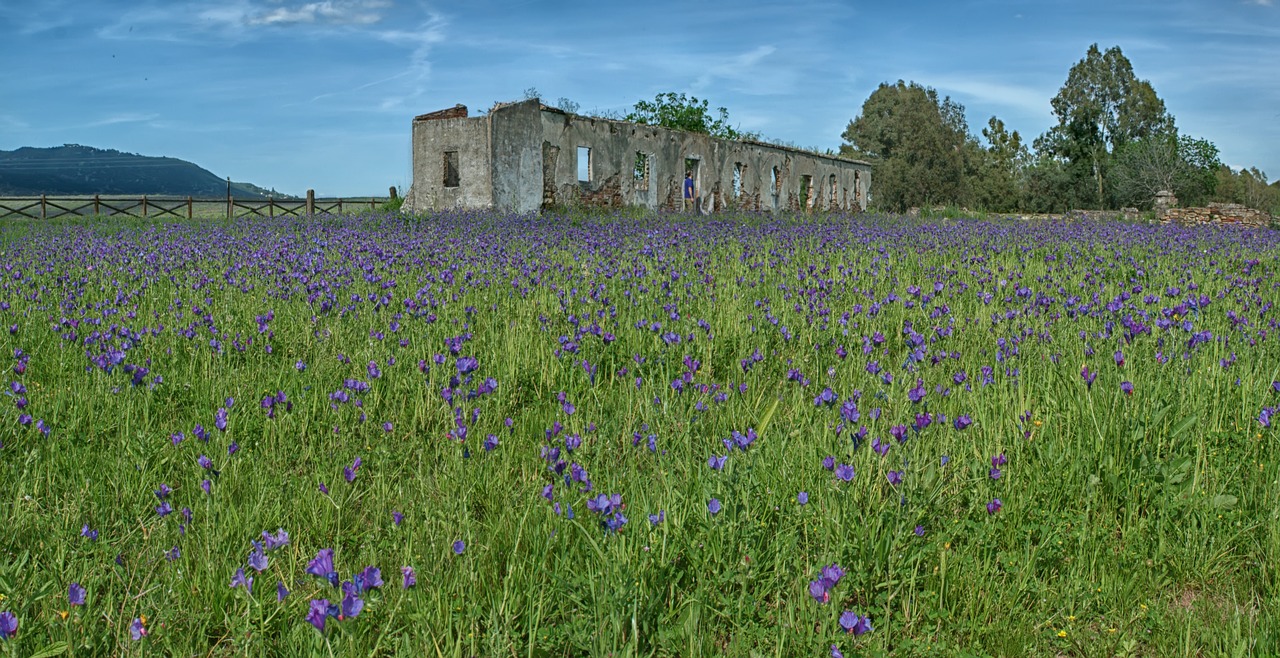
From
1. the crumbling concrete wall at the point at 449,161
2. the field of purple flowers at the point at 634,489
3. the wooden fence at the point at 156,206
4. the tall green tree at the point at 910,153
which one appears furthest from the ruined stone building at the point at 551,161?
the tall green tree at the point at 910,153

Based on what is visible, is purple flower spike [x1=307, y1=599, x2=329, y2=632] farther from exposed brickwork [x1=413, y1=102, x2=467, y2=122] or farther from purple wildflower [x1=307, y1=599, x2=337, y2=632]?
exposed brickwork [x1=413, y1=102, x2=467, y2=122]

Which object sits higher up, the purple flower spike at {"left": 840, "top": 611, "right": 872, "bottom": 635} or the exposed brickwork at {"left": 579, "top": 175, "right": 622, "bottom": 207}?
A: the exposed brickwork at {"left": 579, "top": 175, "right": 622, "bottom": 207}

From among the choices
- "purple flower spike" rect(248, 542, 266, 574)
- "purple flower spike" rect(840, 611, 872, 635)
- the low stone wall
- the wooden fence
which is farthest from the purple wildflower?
the low stone wall

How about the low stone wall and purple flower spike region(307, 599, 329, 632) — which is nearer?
purple flower spike region(307, 599, 329, 632)

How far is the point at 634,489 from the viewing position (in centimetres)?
237

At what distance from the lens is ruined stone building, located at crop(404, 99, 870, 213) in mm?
20938

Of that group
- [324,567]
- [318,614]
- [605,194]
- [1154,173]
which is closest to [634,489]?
[324,567]

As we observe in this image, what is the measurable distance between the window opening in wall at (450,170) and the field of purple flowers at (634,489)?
1693cm

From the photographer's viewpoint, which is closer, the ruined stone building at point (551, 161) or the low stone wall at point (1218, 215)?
the ruined stone building at point (551, 161)

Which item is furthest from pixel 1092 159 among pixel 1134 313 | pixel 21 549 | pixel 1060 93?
pixel 21 549

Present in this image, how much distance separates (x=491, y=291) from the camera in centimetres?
635

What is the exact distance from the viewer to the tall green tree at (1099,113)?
179 ft

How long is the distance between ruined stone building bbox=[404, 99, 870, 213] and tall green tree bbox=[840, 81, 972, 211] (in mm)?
29657

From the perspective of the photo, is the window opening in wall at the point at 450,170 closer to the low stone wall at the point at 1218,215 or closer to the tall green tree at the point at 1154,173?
the low stone wall at the point at 1218,215
